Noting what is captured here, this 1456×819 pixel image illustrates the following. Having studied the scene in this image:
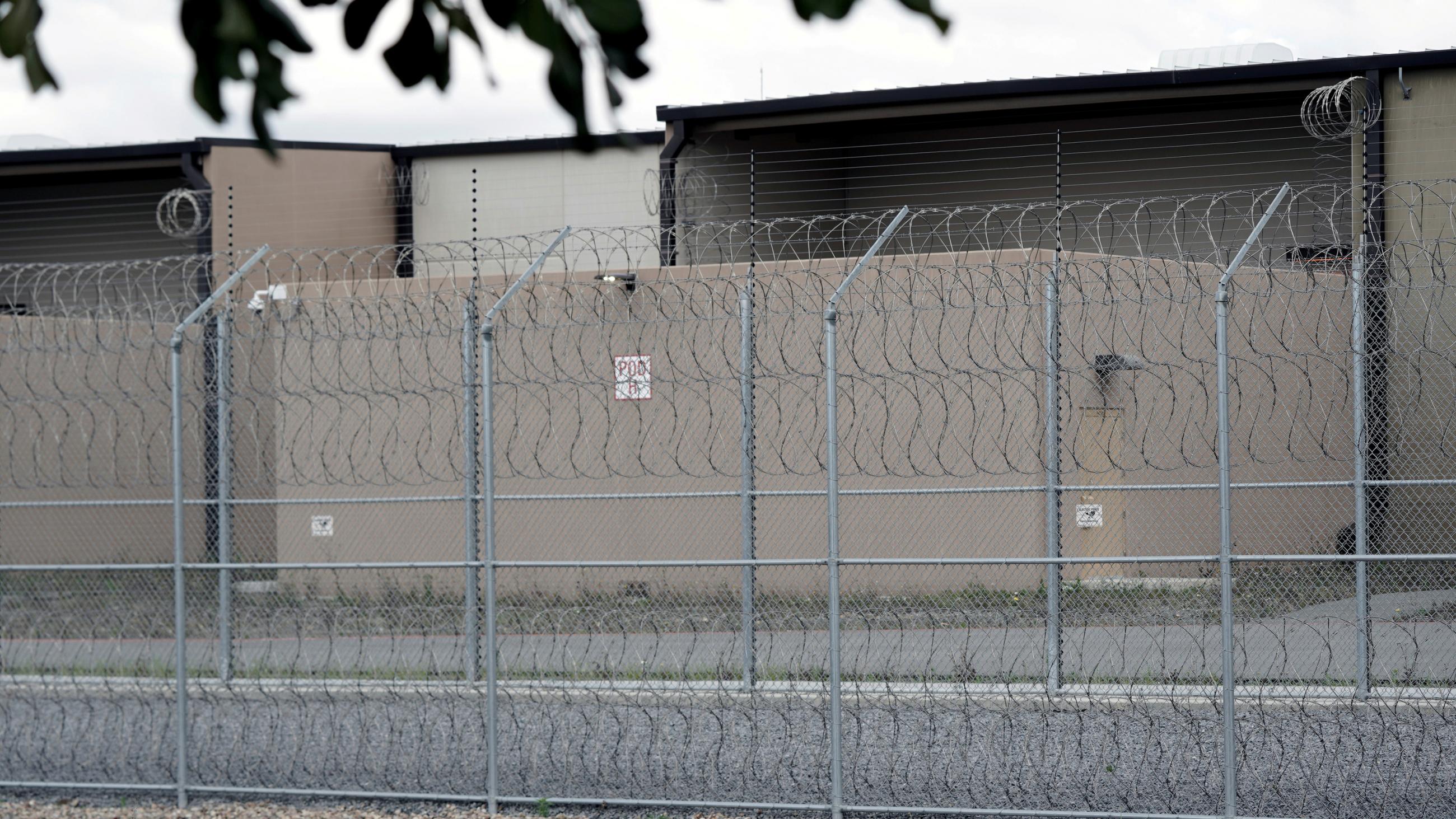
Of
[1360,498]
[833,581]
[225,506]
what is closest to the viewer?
[833,581]

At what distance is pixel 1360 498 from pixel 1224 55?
9.12m

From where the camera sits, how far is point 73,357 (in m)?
13.4

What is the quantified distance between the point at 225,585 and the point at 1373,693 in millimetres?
6153

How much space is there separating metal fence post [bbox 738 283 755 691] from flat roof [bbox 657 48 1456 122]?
6.81m

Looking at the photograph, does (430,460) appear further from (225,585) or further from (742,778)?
(742,778)

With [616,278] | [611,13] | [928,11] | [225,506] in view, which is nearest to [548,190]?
Result: [616,278]

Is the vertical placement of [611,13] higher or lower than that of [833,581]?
higher

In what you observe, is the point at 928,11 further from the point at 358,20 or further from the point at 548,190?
the point at 548,190

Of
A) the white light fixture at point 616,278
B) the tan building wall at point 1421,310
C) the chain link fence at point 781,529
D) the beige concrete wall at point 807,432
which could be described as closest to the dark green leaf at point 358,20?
the chain link fence at point 781,529

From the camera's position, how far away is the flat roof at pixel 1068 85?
12500 mm

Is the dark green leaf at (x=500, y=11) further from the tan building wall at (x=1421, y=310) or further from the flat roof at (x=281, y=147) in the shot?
the flat roof at (x=281, y=147)

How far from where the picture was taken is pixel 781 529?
1140cm

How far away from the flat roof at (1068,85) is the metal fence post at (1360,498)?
5517 mm

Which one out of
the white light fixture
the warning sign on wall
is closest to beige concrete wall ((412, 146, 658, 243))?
the white light fixture
